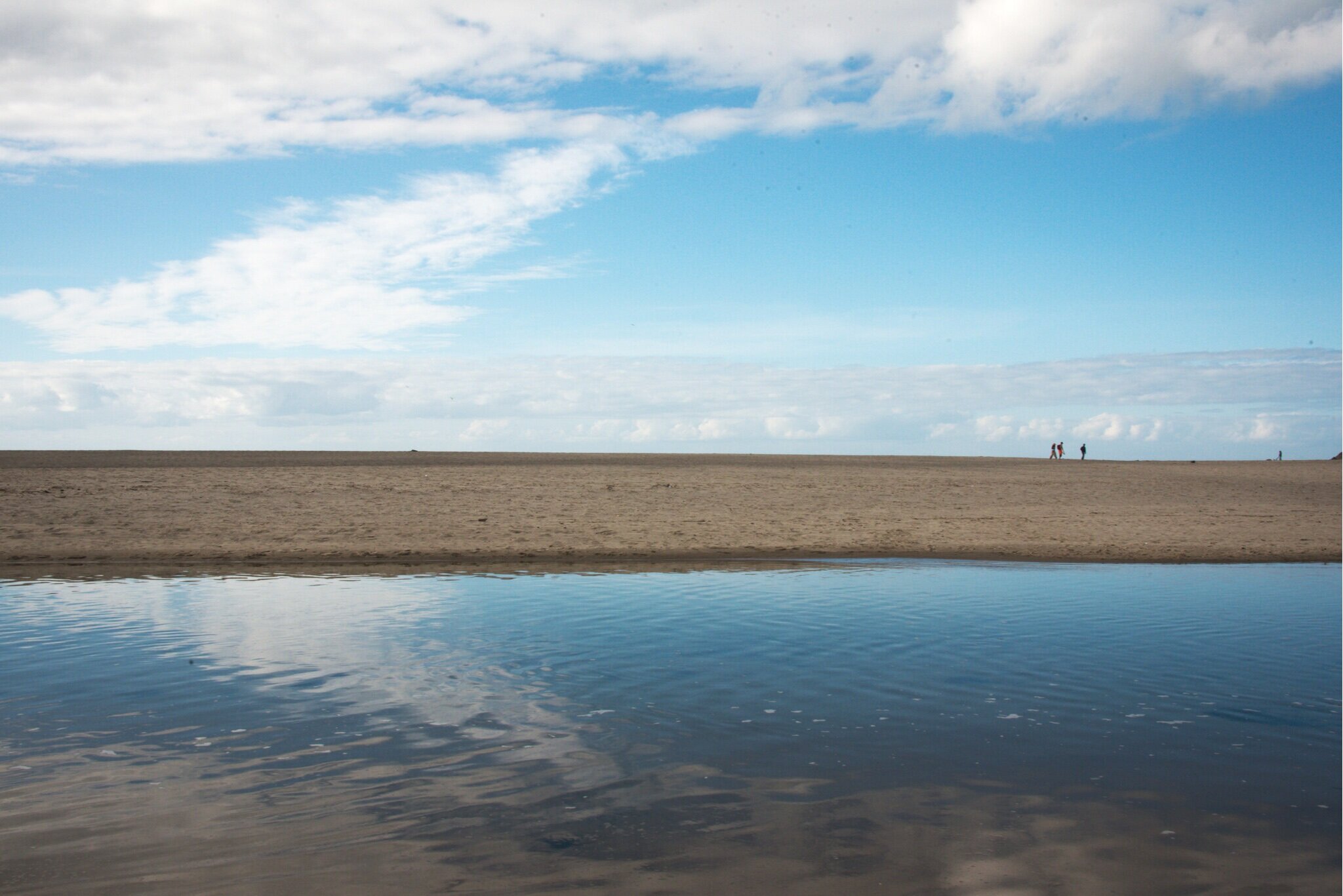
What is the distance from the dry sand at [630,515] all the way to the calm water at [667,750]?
9.29 metres

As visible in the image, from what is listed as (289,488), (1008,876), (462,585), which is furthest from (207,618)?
(289,488)

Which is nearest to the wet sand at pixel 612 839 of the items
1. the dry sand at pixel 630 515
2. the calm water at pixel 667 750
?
the calm water at pixel 667 750

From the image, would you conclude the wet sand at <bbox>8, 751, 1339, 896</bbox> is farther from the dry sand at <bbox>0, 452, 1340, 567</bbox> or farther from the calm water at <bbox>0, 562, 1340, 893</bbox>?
the dry sand at <bbox>0, 452, 1340, 567</bbox>

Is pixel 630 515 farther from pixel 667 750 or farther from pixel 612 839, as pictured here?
pixel 612 839

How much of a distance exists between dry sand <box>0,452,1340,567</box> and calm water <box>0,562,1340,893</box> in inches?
366

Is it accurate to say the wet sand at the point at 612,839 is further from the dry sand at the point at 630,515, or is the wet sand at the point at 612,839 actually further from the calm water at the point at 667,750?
the dry sand at the point at 630,515

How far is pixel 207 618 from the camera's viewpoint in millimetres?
15828

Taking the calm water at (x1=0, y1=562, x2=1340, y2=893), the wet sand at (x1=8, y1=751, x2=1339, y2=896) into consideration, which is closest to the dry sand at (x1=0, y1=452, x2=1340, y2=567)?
the calm water at (x1=0, y1=562, x2=1340, y2=893)

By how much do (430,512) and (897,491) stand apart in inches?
710

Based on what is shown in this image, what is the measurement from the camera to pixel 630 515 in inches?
1229

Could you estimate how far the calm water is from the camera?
6469 mm

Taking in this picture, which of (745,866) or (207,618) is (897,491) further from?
(745,866)

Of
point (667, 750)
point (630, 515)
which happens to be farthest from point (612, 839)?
point (630, 515)

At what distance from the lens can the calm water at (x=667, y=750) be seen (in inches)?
255
